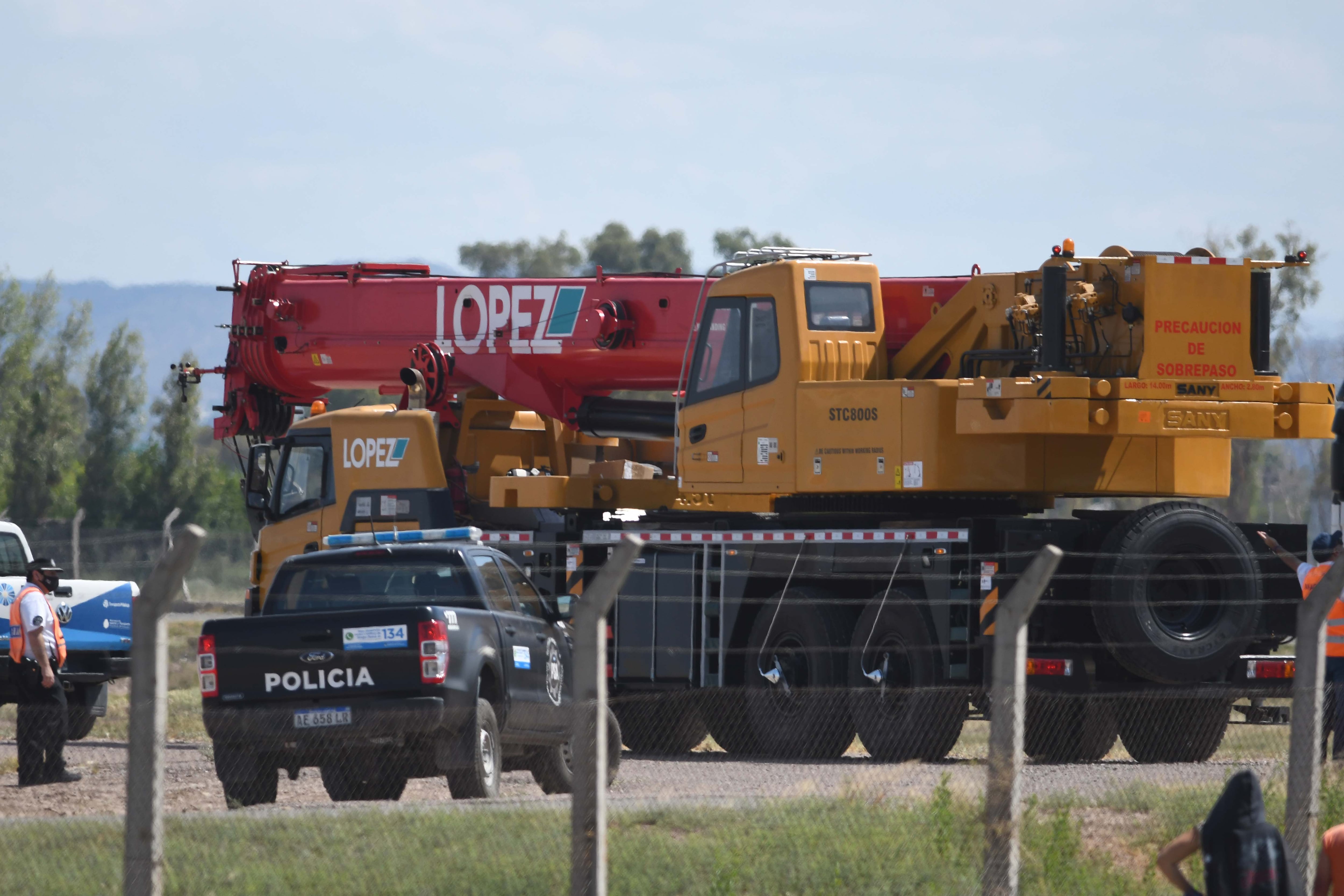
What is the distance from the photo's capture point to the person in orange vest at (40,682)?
47.4 ft

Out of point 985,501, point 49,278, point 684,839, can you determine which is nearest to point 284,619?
point 684,839

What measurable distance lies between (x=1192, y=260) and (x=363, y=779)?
7492 mm

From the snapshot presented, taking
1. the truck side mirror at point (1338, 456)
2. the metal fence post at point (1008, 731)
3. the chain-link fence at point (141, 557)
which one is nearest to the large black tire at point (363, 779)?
the metal fence post at point (1008, 731)

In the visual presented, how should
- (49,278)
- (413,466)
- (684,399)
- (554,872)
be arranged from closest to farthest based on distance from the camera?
(554,872) → (684,399) → (413,466) → (49,278)

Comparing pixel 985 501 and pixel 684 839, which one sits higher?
pixel 985 501

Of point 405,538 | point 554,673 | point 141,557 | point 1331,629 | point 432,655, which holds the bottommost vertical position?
point 141,557

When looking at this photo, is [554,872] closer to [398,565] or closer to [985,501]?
[398,565]

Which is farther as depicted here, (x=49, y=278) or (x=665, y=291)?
(x=49, y=278)

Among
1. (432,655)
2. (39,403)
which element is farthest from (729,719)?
(39,403)

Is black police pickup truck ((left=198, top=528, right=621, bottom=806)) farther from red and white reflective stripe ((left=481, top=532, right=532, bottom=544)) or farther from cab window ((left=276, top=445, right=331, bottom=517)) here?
cab window ((left=276, top=445, right=331, bottom=517))

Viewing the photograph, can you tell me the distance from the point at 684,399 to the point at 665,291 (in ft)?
7.35

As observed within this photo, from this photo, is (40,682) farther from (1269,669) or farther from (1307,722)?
(1307,722)

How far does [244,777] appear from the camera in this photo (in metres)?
11.5

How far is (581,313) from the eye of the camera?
19.5m
